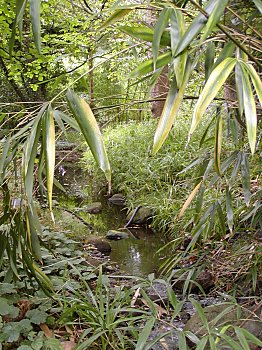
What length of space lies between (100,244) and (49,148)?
9.37 ft

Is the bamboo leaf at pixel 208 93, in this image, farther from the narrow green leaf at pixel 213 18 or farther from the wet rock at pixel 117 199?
the wet rock at pixel 117 199

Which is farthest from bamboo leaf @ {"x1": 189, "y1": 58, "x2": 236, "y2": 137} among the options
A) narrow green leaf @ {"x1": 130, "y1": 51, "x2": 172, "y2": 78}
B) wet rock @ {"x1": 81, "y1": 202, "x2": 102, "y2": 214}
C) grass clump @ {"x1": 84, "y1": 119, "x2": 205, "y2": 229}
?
wet rock @ {"x1": 81, "y1": 202, "x2": 102, "y2": 214}

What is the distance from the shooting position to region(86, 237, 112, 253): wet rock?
11.5 feet

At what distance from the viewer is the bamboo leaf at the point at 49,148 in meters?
0.75

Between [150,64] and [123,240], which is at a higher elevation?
[150,64]

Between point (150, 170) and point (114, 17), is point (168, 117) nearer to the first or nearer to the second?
point (114, 17)

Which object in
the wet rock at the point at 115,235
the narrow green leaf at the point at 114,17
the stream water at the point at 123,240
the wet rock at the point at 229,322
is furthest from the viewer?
the wet rock at the point at 115,235

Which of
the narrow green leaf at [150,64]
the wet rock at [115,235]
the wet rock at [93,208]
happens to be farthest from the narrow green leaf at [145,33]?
the wet rock at [93,208]

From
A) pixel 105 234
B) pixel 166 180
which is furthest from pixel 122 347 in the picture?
pixel 166 180

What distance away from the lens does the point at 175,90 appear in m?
0.80

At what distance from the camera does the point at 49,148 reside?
0.77 metres

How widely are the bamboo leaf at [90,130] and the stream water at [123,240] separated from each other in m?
2.50

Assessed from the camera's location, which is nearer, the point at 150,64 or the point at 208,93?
the point at 208,93

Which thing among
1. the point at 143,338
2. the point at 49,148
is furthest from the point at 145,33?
the point at 143,338
